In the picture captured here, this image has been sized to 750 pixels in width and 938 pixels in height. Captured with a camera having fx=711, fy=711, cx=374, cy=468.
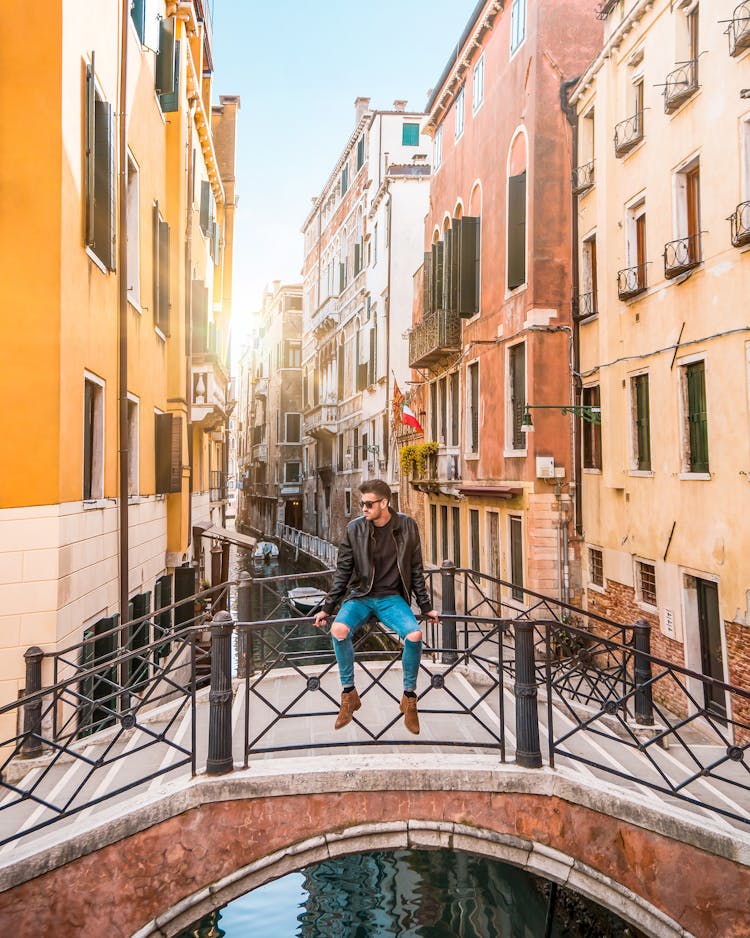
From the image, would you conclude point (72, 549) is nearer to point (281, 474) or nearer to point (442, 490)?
point (442, 490)

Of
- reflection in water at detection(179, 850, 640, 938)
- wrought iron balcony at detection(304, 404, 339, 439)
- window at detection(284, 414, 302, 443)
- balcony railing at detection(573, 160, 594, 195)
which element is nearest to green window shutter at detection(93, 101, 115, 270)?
reflection in water at detection(179, 850, 640, 938)

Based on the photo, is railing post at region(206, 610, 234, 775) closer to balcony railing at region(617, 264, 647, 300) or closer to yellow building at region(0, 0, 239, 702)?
yellow building at region(0, 0, 239, 702)

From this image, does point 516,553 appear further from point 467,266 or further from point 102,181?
point 102,181

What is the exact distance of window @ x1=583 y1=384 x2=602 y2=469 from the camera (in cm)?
1291

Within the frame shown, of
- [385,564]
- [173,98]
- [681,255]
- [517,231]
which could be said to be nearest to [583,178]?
[517,231]

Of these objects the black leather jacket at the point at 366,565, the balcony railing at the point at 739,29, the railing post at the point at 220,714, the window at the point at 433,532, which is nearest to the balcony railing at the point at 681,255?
the balcony railing at the point at 739,29

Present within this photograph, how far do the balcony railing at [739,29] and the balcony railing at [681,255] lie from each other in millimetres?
2181

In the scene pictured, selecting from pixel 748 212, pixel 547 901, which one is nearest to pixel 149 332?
pixel 748 212

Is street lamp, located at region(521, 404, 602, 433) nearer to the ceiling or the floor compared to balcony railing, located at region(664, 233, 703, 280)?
nearer to the floor

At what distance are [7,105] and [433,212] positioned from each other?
15.8 metres

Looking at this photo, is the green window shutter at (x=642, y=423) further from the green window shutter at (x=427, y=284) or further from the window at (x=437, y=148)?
the window at (x=437, y=148)

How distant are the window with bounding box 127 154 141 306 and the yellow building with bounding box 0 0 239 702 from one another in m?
0.03

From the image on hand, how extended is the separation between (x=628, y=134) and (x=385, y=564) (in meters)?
9.56

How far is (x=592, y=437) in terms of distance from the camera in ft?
43.1
